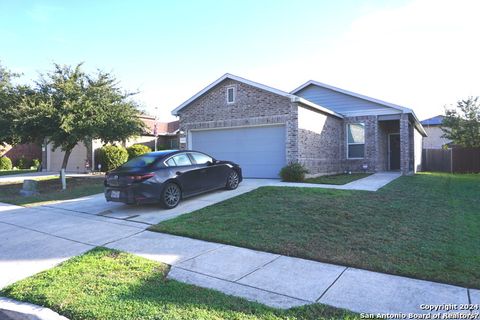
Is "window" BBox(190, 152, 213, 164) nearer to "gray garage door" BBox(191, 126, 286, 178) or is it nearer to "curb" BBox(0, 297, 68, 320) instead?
"gray garage door" BBox(191, 126, 286, 178)

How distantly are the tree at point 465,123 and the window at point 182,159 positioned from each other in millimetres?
21770

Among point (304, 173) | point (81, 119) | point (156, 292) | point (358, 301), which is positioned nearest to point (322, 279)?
point (358, 301)

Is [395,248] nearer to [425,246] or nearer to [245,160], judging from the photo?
[425,246]

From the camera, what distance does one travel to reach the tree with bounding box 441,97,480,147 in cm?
2392

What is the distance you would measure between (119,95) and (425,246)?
13.2 meters

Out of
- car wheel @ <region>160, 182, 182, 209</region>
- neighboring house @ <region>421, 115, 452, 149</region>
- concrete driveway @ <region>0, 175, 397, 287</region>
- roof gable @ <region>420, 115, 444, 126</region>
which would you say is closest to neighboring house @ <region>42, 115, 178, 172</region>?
concrete driveway @ <region>0, 175, 397, 287</region>

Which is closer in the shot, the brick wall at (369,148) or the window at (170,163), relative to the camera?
the window at (170,163)

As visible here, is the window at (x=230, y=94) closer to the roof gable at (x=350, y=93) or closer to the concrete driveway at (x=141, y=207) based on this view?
the concrete driveway at (x=141, y=207)

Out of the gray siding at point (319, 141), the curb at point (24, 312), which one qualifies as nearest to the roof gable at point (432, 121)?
the gray siding at point (319, 141)

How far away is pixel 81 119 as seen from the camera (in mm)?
13594

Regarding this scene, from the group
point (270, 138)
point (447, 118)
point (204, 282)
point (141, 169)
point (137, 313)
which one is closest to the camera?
point (137, 313)

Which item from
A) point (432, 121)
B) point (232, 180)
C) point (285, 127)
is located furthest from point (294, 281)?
point (432, 121)

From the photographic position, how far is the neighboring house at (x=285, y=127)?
573 inches

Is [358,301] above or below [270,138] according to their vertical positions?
below
